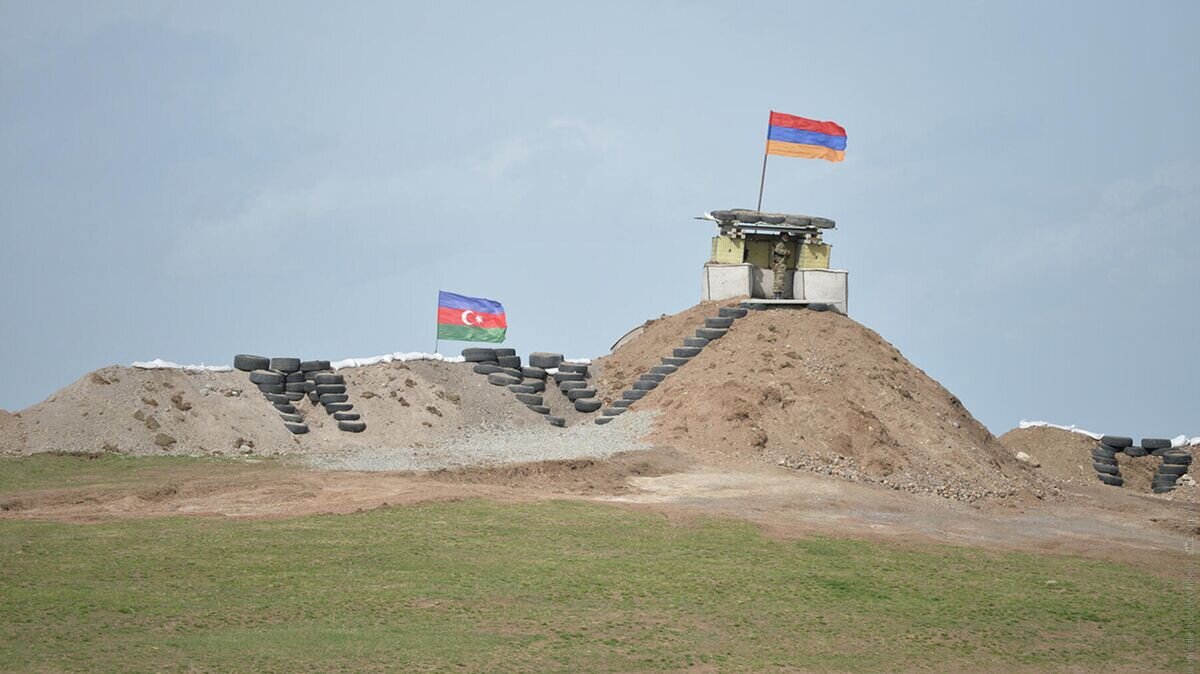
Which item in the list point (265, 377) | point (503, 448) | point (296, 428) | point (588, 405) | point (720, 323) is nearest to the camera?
point (503, 448)

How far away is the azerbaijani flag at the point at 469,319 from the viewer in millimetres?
41625

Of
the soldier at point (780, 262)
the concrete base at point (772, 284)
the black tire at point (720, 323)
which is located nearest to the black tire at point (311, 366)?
the black tire at point (720, 323)

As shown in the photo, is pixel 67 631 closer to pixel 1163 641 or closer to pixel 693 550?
pixel 693 550

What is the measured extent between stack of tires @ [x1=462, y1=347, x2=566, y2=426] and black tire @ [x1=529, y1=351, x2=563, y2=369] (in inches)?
6.1

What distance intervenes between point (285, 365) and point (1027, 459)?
20.4m

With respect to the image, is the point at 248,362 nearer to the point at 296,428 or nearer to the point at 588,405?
the point at 296,428

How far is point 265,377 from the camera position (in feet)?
118

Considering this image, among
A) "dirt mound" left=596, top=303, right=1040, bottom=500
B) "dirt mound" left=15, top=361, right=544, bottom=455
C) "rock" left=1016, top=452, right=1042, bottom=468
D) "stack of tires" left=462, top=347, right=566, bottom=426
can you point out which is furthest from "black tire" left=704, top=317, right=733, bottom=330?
"rock" left=1016, top=452, right=1042, bottom=468

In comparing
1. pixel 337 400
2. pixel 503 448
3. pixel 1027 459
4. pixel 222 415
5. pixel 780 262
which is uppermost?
pixel 780 262

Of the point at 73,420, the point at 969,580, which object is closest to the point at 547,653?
the point at 969,580

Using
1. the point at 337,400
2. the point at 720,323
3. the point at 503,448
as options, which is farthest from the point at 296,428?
the point at 720,323

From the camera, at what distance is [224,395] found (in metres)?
35.0

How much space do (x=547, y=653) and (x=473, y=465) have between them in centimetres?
1468

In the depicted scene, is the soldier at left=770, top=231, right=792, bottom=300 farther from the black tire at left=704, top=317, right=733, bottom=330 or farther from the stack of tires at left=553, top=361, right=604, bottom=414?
the stack of tires at left=553, top=361, right=604, bottom=414
